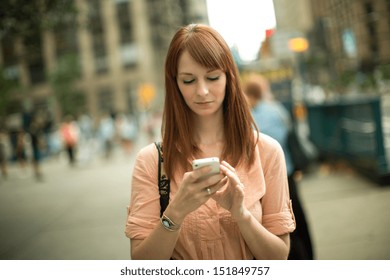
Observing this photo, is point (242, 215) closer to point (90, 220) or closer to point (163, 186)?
point (163, 186)

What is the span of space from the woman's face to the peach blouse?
0.77 ft

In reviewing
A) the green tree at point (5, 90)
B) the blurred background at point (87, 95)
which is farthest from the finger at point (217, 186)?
the green tree at point (5, 90)

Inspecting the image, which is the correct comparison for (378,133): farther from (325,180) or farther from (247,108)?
(247,108)

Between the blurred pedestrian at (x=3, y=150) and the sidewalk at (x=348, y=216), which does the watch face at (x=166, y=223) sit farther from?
the blurred pedestrian at (x=3, y=150)

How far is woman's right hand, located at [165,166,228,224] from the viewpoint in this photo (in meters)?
1.18

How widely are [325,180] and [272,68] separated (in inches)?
177

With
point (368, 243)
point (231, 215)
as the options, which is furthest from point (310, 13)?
point (231, 215)

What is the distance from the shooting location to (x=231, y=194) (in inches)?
49.8

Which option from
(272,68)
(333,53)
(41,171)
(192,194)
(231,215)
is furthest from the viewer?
(272,68)

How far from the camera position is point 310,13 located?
157 inches

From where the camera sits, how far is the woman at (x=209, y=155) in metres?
1.31

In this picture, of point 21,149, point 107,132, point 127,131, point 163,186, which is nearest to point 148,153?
point 163,186

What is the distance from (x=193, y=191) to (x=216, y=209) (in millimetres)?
228
